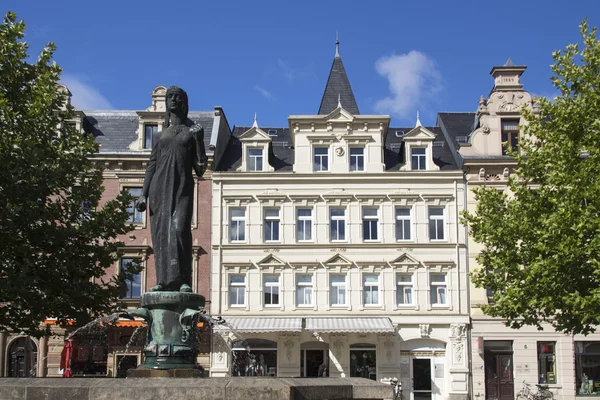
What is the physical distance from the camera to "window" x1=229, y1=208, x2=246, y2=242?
35281 millimetres

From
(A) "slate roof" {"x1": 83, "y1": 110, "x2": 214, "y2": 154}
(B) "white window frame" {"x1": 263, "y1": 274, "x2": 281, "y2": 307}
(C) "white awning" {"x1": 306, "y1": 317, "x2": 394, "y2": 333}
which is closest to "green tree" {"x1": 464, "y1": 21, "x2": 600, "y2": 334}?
(C) "white awning" {"x1": 306, "y1": 317, "x2": 394, "y2": 333}

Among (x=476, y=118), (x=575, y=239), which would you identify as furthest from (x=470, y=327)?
(x=575, y=239)

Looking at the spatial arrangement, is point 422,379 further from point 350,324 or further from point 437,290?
point 350,324

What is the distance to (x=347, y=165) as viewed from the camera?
35531 mm

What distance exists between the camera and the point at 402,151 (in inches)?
1448

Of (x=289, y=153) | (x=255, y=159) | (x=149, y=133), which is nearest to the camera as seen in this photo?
(x=255, y=159)

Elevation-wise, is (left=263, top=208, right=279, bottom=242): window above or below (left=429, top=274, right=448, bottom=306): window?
above

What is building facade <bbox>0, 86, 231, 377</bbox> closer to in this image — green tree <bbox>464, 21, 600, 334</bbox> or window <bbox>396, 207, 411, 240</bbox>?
window <bbox>396, 207, 411, 240</bbox>

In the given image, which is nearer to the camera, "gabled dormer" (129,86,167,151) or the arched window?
the arched window

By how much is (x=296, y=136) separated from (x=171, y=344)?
2606 cm

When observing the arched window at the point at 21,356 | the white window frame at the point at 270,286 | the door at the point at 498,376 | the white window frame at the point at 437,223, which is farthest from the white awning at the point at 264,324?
the arched window at the point at 21,356

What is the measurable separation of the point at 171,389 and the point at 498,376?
28472 millimetres

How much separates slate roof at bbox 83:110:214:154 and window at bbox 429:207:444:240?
36.1ft

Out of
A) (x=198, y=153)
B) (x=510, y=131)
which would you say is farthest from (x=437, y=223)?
(x=198, y=153)
